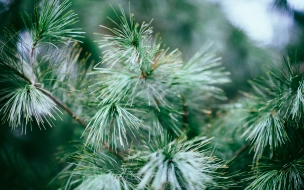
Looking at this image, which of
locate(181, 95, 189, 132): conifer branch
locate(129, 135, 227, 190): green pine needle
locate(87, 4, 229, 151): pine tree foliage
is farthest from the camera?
locate(181, 95, 189, 132): conifer branch

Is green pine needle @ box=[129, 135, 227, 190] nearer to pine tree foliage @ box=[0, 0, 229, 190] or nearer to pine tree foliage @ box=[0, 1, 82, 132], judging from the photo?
pine tree foliage @ box=[0, 0, 229, 190]

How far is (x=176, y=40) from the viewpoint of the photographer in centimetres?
161

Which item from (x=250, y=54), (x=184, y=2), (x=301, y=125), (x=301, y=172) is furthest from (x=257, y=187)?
(x=184, y=2)

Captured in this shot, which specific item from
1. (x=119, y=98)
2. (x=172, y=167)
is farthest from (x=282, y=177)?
(x=119, y=98)

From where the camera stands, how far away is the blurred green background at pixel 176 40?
1.00 metres

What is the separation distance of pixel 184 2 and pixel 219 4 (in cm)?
24

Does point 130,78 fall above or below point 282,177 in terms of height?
above

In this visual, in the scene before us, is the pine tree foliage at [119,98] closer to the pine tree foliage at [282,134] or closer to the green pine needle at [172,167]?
the green pine needle at [172,167]

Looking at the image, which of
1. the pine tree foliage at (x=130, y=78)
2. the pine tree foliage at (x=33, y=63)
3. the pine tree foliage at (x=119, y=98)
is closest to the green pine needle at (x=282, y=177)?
the pine tree foliage at (x=119, y=98)

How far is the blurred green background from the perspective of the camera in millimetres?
997

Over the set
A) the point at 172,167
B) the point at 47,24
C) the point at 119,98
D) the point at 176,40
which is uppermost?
the point at 176,40

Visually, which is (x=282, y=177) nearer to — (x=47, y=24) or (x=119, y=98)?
(x=119, y=98)

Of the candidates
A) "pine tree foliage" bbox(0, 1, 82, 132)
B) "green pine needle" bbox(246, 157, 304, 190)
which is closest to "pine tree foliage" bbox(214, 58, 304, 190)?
"green pine needle" bbox(246, 157, 304, 190)

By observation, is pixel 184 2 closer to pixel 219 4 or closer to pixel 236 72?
pixel 219 4
